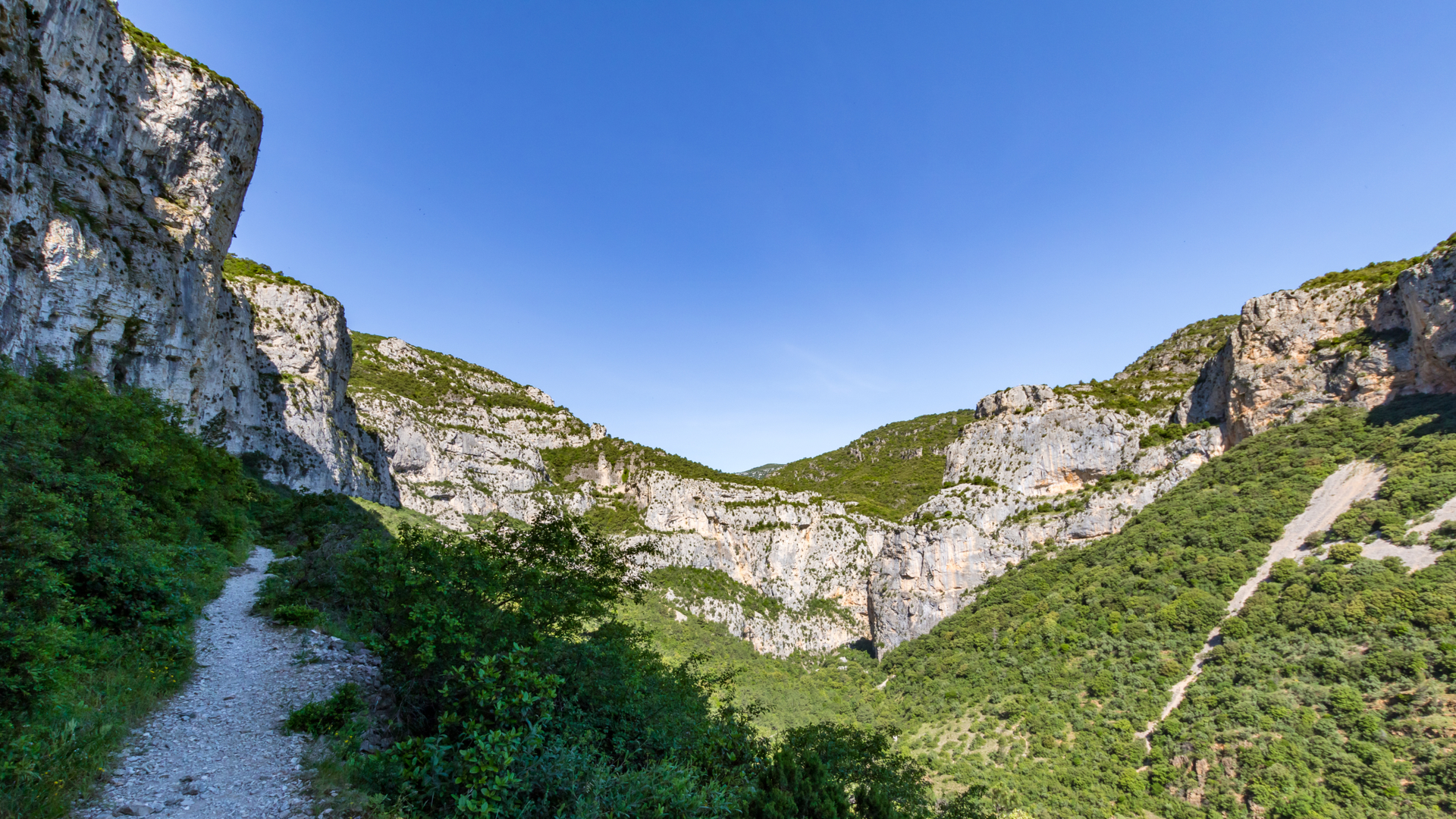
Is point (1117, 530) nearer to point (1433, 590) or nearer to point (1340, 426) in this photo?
point (1340, 426)

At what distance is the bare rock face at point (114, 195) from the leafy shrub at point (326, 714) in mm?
19956

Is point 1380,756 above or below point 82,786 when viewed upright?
below

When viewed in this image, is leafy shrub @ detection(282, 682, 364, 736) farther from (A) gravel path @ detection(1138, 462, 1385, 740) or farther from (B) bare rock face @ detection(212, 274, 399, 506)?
(A) gravel path @ detection(1138, 462, 1385, 740)

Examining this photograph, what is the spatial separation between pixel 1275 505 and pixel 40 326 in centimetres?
7496

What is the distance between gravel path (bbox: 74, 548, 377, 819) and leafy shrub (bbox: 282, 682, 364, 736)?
0.21m

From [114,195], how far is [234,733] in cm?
2772

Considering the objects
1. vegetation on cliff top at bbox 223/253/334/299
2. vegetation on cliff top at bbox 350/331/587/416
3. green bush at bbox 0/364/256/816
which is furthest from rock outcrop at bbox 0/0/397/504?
vegetation on cliff top at bbox 350/331/587/416

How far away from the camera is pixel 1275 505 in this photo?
135 feet

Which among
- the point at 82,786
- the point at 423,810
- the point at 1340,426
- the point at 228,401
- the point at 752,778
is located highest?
the point at 1340,426

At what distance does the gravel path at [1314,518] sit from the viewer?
3632 cm

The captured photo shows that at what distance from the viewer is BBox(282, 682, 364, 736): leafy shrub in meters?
7.45

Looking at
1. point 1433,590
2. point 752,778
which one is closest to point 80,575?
point 752,778

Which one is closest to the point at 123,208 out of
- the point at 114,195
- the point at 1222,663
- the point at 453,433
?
the point at 114,195

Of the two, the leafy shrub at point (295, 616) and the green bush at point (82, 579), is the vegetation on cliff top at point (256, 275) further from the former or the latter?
the leafy shrub at point (295, 616)
